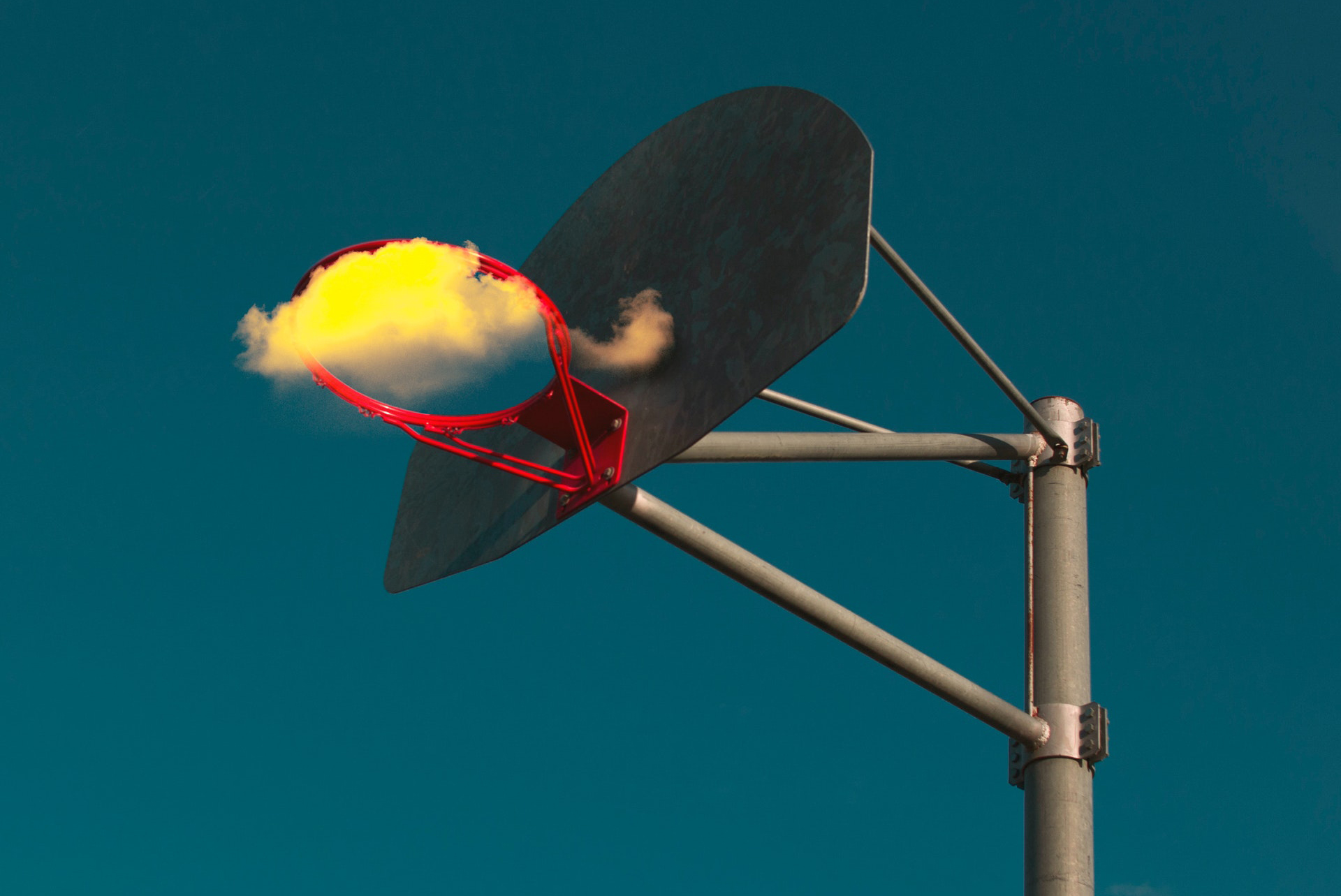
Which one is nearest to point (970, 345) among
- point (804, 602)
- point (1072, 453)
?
point (1072, 453)

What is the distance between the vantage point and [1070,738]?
223 inches

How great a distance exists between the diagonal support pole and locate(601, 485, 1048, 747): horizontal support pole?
1.15m

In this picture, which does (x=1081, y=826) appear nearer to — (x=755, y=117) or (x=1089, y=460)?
(x=1089, y=460)

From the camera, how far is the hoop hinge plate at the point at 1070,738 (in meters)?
5.62

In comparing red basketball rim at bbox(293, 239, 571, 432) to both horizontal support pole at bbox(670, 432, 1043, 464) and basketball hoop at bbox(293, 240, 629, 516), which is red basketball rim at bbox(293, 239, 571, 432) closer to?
basketball hoop at bbox(293, 240, 629, 516)

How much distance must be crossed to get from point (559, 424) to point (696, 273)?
0.69 m

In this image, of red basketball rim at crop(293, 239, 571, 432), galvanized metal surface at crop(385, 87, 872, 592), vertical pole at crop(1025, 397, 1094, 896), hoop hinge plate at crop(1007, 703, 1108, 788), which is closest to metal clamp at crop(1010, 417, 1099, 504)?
vertical pole at crop(1025, 397, 1094, 896)

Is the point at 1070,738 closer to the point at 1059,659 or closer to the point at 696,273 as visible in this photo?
the point at 1059,659

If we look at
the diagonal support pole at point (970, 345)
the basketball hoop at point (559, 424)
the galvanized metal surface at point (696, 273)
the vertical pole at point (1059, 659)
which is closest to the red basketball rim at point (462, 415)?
the basketball hoop at point (559, 424)

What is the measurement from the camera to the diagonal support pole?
5.34 meters

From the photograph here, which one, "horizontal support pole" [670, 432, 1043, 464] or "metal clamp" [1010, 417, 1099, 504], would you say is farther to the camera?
"metal clamp" [1010, 417, 1099, 504]

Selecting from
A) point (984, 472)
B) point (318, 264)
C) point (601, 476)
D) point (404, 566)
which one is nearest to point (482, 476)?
point (404, 566)

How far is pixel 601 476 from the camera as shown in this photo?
4.97 metres

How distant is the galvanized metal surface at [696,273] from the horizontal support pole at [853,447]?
0.86 feet
